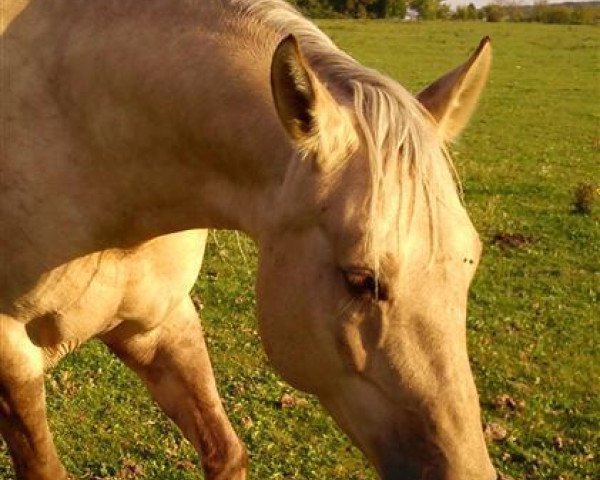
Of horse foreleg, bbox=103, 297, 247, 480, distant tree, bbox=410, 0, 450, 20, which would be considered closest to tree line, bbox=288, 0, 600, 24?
distant tree, bbox=410, 0, 450, 20

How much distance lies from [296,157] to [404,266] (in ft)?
1.60

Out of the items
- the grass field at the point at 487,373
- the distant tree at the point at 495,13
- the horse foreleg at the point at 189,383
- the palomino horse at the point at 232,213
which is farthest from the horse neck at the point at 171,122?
the distant tree at the point at 495,13

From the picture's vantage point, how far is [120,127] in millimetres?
2943

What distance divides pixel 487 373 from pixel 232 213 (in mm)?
3491

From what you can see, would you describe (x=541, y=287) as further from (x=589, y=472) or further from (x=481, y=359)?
(x=589, y=472)

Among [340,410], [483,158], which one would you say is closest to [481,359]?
[340,410]

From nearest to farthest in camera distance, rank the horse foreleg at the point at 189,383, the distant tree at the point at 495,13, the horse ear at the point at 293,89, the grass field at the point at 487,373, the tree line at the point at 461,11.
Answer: the horse ear at the point at 293,89
the horse foreleg at the point at 189,383
the grass field at the point at 487,373
the tree line at the point at 461,11
the distant tree at the point at 495,13

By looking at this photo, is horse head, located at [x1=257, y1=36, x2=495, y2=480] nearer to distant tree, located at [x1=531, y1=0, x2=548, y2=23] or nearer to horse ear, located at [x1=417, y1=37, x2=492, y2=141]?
horse ear, located at [x1=417, y1=37, x2=492, y2=141]

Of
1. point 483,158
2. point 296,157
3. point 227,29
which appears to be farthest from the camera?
point 483,158

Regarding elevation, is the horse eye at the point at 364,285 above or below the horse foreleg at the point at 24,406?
above

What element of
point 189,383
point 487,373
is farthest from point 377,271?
point 487,373

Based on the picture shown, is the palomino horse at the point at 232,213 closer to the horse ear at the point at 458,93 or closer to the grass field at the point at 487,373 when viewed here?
the horse ear at the point at 458,93

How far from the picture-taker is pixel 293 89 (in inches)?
92.2

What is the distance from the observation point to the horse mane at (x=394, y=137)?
7.52 ft
